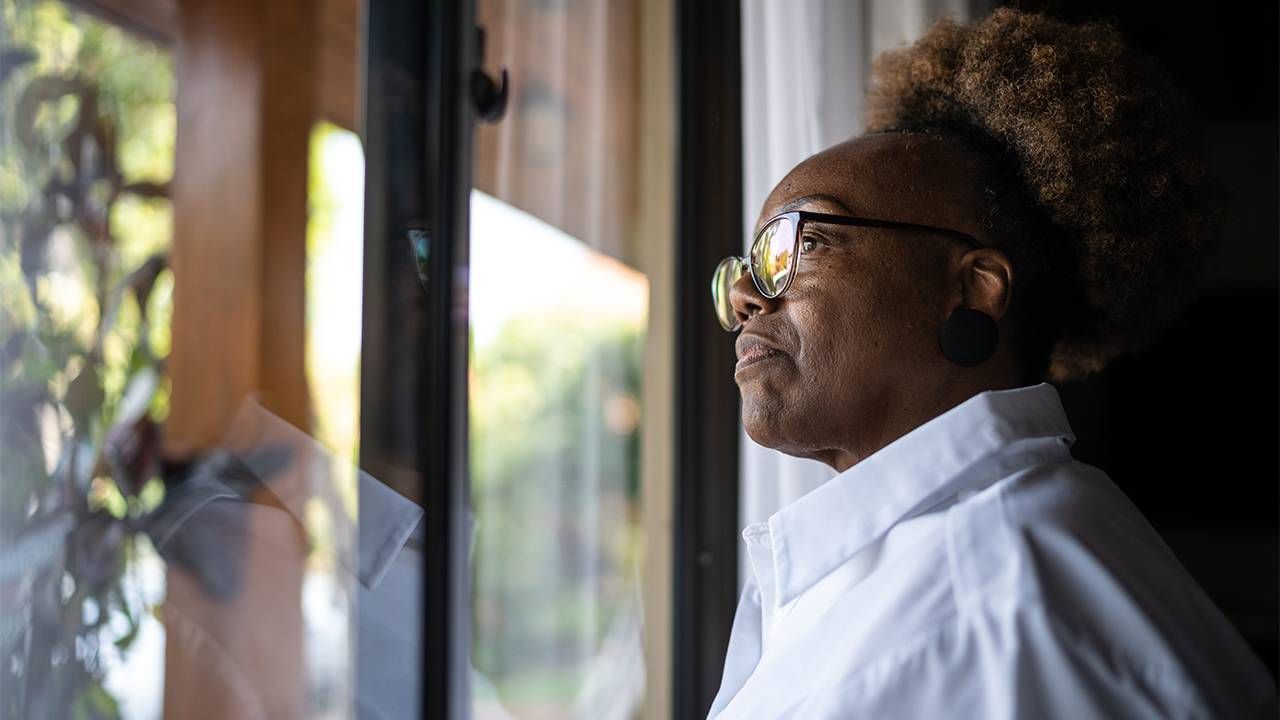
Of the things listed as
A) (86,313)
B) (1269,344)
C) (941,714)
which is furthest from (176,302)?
(1269,344)

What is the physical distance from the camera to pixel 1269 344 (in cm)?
196

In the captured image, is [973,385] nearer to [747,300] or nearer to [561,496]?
[747,300]

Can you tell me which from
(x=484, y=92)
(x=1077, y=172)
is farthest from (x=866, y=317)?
(x=484, y=92)

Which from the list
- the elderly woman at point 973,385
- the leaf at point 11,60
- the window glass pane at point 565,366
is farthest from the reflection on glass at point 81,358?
Result: the elderly woman at point 973,385

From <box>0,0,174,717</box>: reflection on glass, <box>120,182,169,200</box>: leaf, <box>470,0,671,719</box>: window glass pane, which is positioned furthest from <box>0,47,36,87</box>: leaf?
<box>470,0,671,719</box>: window glass pane

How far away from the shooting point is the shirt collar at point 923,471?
3.20 feet

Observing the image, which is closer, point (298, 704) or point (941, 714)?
point (941, 714)

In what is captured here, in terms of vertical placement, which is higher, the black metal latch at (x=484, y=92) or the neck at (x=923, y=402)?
the black metal latch at (x=484, y=92)

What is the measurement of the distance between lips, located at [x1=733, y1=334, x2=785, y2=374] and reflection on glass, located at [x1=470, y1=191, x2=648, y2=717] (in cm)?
111

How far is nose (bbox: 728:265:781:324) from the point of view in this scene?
1.15 meters

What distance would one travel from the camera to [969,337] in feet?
3.59

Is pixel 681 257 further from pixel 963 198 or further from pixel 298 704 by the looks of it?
pixel 298 704

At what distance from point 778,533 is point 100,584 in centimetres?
78

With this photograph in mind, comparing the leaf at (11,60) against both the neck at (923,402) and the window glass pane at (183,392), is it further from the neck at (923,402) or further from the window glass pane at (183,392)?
the neck at (923,402)
